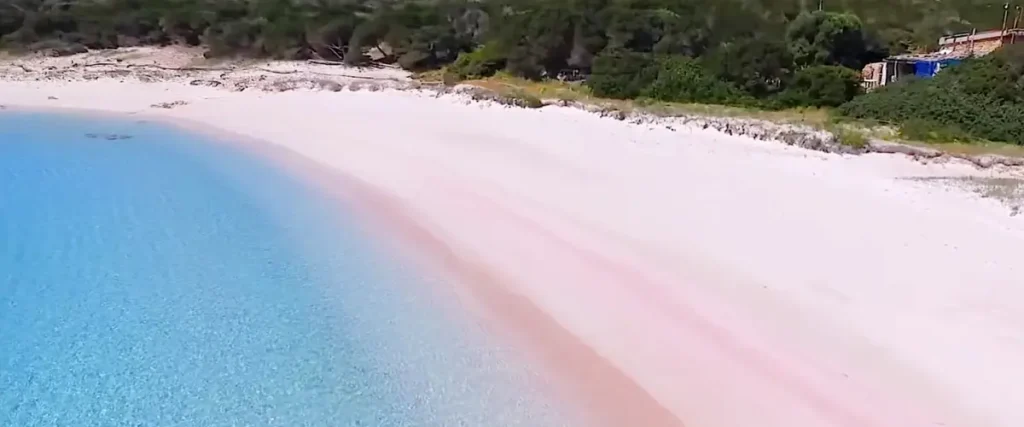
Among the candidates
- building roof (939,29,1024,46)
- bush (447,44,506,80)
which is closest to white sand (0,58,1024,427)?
bush (447,44,506,80)

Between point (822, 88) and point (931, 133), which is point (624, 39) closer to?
point (822, 88)

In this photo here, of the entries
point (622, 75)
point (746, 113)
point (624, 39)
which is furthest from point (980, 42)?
point (746, 113)

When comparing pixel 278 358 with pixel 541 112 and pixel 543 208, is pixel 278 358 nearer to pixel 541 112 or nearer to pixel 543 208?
pixel 543 208

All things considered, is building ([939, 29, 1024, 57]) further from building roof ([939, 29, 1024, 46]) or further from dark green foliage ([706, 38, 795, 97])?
dark green foliage ([706, 38, 795, 97])

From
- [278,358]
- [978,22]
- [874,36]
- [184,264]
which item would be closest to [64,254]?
[184,264]

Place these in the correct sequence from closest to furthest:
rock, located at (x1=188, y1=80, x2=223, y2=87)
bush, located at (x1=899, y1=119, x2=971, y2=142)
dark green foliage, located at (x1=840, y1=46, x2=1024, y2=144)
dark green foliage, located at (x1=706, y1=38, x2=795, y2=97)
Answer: bush, located at (x1=899, y1=119, x2=971, y2=142), dark green foliage, located at (x1=840, y1=46, x2=1024, y2=144), dark green foliage, located at (x1=706, y1=38, x2=795, y2=97), rock, located at (x1=188, y1=80, x2=223, y2=87)

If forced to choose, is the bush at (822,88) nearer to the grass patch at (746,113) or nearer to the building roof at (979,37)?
the grass patch at (746,113)
